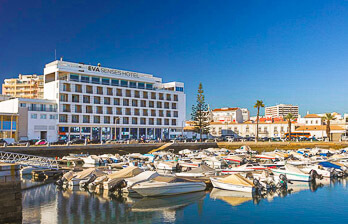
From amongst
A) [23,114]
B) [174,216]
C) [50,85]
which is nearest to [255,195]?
[174,216]

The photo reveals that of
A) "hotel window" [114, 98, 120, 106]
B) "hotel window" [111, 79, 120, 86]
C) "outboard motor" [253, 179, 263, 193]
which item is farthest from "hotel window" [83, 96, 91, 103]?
"outboard motor" [253, 179, 263, 193]

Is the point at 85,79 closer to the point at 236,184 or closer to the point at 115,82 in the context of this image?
the point at 115,82

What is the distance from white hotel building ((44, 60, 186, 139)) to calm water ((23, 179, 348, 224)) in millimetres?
48991

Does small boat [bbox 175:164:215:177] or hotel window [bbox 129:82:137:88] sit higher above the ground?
hotel window [bbox 129:82:137:88]

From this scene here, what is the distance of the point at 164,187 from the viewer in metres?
27.1

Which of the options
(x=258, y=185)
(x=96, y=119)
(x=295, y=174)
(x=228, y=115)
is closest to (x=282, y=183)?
(x=258, y=185)

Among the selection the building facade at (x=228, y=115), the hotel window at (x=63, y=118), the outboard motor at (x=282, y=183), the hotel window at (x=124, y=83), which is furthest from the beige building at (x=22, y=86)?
the outboard motor at (x=282, y=183)

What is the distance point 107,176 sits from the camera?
30.2 m

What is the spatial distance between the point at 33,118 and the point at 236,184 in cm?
5414

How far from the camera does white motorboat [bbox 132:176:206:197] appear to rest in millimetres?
26781

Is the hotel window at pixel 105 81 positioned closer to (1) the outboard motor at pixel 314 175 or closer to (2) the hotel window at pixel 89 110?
(2) the hotel window at pixel 89 110

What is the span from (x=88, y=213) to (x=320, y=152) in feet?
171

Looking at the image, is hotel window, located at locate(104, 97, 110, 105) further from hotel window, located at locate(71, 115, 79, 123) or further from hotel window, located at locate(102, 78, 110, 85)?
hotel window, located at locate(71, 115, 79, 123)

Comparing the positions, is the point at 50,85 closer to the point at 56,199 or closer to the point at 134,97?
the point at 134,97
